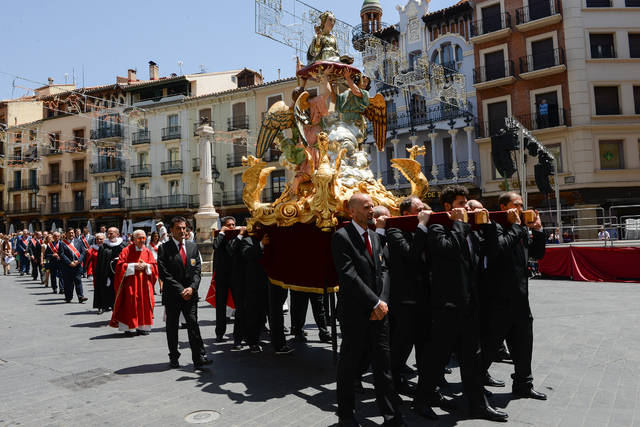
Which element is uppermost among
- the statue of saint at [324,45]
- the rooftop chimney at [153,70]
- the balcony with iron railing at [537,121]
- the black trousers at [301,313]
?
the rooftop chimney at [153,70]

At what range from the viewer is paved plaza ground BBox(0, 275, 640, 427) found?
13.0 feet

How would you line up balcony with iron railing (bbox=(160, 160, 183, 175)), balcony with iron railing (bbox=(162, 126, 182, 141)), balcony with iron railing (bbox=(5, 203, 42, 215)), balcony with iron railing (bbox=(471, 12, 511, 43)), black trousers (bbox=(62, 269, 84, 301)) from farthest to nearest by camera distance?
1. balcony with iron railing (bbox=(5, 203, 42, 215))
2. balcony with iron railing (bbox=(160, 160, 183, 175))
3. balcony with iron railing (bbox=(162, 126, 182, 141))
4. balcony with iron railing (bbox=(471, 12, 511, 43))
5. black trousers (bbox=(62, 269, 84, 301))

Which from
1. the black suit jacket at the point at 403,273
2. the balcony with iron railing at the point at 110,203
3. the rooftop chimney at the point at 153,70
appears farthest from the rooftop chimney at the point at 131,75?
the black suit jacket at the point at 403,273

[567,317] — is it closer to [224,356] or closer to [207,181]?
[224,356]

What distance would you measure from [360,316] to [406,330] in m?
0.85

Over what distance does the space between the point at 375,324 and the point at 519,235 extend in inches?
65.8

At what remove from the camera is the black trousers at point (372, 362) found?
11.9ft

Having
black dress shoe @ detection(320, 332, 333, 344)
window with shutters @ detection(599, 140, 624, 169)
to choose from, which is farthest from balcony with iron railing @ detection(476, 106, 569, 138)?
black dress shoe @ detection(320, 332, 333, 344)

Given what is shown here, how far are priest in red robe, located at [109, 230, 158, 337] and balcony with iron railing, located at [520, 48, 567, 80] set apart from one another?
961 inches

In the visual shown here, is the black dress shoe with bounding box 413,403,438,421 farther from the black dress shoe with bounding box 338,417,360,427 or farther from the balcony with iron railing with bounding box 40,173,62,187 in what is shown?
the balcony with iron railing with bounding box 40,173,62,187

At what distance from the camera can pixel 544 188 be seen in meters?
16.6

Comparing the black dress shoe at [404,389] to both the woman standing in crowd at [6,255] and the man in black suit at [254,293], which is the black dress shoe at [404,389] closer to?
the man in black suit at [254,293]

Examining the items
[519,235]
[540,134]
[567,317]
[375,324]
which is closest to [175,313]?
[375,324]

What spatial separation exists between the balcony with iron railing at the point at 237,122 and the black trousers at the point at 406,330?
32198 mm
